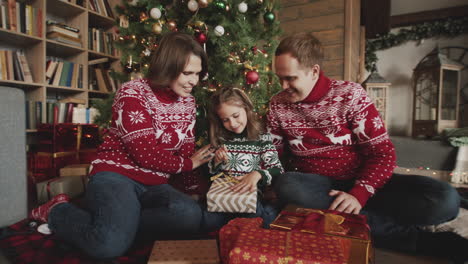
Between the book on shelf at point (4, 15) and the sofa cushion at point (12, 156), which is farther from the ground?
the book on shelf at point (4, 15)

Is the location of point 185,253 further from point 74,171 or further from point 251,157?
point 74,171

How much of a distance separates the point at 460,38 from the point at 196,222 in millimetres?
4295

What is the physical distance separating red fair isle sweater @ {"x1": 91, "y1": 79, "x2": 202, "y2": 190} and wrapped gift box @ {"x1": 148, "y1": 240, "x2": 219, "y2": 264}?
1.24 ft

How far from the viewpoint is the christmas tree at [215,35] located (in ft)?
5.57

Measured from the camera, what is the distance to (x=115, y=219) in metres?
0.99

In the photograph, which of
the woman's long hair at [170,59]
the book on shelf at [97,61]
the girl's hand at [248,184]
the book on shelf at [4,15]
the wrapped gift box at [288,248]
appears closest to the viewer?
the wrapped gift box at [288,248]

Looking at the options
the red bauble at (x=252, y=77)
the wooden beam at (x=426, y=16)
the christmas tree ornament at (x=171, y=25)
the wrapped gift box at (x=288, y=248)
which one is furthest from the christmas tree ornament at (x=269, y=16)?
the wooden beam at (x=426, y=16)

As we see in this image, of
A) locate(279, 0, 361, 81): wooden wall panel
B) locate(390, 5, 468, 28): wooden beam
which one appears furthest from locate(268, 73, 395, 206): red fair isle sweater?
locate(390, 5, 468, 28): wooden beam

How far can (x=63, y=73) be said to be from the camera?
2.62 m

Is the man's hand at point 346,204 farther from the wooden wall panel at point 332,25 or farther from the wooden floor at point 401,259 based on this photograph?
the wooden wall panel at point 332,25

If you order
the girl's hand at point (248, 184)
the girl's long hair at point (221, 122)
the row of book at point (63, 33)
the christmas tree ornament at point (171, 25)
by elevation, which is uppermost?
the row of book at point (63, 33)

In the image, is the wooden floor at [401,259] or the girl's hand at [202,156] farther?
the girl's hand at [202,156]

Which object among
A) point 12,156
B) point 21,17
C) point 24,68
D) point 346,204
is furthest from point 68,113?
point 346,204

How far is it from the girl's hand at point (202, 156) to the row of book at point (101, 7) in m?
2.41
